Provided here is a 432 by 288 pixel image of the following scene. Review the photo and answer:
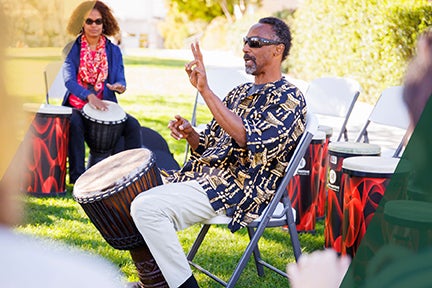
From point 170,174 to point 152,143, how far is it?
2.32 m

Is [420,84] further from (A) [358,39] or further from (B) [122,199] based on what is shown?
(A) [358,39]

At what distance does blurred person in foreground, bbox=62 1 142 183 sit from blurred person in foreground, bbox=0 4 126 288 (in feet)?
16.3

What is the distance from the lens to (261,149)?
312 centimetres

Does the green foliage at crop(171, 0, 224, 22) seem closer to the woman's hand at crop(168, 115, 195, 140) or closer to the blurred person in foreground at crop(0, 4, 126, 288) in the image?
the woman's hand at crop(168, 115, 195, 140)

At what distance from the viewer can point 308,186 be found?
4582mm

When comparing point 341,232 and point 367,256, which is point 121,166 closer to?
point 341,232

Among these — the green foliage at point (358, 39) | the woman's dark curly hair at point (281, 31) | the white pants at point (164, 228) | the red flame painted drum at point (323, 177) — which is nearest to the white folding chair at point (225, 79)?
the red flame painted drum at point (323, 177)

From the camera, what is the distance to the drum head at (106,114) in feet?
18.2

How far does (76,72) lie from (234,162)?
2.72 metres

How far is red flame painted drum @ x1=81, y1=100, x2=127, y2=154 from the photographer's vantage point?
5.56m

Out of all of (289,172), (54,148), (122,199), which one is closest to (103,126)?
(54,148)

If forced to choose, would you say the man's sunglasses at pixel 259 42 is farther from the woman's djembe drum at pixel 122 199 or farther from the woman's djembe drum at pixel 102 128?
the woman's djembe drum at pixel 102 128

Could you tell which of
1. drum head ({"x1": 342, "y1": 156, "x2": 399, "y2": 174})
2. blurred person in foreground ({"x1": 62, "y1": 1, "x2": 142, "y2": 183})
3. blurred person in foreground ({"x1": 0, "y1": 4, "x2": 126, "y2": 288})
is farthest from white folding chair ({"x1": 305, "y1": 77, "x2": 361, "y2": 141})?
blurred person in foreground ({"x1": 0, "y1": 4, "x2": 126, "y2": 288})

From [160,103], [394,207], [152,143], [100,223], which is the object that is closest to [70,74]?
[152,143]
